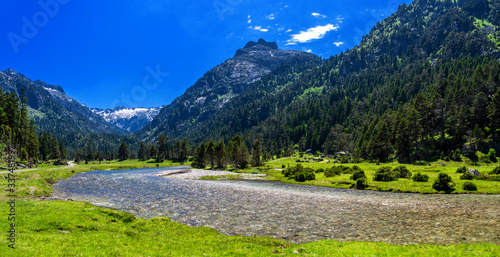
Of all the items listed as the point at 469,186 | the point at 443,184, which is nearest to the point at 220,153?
the point at 443,184

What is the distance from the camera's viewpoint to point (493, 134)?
88.5m

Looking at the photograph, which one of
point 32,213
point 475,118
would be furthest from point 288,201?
point 475,118

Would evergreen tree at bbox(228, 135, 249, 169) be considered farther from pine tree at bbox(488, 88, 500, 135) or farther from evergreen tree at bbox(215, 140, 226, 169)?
pine tree at bbox(488, 88, 500, 135)

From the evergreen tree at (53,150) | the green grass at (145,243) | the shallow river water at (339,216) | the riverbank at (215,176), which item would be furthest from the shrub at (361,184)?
the evergreen tree at (53,150)

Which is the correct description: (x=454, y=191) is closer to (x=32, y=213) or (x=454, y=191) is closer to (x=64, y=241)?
(x=64, y=241)

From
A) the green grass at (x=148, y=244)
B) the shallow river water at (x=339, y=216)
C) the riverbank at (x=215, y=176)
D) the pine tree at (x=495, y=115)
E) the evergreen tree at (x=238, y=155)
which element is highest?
the pine tree at (x=495, y=115)

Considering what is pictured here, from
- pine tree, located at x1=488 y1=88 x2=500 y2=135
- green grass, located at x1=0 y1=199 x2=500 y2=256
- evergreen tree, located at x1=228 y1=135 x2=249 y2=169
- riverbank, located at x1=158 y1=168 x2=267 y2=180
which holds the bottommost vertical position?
riverbank, located at x1=158 y1=168 x2=267 y2=180

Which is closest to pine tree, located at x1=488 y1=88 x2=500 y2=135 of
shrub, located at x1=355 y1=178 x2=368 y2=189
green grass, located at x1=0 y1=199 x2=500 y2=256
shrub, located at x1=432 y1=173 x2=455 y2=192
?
shrub, located at x1=432 y1=173 x2=455 y2=192

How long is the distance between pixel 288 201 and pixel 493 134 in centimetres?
9786

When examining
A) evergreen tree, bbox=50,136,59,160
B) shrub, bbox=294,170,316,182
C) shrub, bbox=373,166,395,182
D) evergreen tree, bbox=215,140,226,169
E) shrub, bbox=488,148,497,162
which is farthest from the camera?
evergreen tree, bbox=50,136,59,160

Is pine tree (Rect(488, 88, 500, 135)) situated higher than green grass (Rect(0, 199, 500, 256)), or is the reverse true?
pine tree (Rect(488, 88, 500, 135))

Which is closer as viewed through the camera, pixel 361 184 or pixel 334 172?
pixel 361 184

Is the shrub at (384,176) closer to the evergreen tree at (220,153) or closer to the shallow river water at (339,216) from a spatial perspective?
the shallow river water at (339,216)

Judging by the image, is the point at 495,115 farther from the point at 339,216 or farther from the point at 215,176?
the point at 215,176
